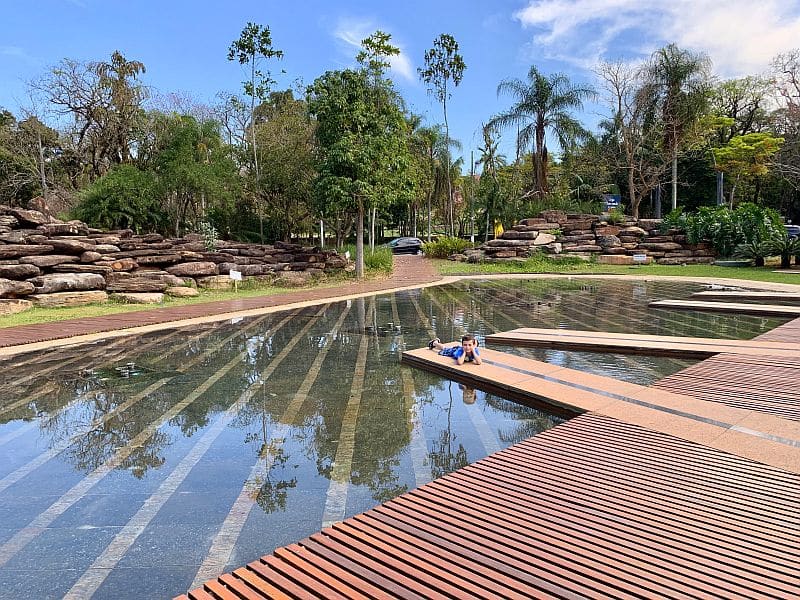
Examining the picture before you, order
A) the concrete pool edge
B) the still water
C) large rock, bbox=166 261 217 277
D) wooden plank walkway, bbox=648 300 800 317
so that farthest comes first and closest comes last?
large rock, bbox=166 261 217 277 → wooden plank walkway, bbox=648 300 800 317 → the concrete pool edge → the still water

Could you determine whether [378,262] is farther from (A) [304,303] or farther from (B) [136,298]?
(B) [136,298]

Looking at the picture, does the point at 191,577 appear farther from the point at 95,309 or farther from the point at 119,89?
Result: the point at 119,89

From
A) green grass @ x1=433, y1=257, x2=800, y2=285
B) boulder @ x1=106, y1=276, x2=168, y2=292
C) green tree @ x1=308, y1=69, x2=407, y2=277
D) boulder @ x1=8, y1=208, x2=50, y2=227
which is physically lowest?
green grass @ x1=433, y1=257, x2=800, y2=285

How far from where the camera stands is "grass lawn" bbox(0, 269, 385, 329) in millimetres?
11234

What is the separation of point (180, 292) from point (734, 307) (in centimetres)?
1307

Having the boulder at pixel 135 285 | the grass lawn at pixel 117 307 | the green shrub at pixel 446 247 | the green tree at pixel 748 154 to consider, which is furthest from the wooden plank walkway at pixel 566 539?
the green tree at pixel 748 154

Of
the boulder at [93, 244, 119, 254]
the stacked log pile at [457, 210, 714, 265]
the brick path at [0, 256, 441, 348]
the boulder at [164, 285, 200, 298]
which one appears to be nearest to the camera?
the brick path at [0, 256, 441, 348]

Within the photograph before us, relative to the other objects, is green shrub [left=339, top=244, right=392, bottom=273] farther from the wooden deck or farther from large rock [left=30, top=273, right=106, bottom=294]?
the wooden deck

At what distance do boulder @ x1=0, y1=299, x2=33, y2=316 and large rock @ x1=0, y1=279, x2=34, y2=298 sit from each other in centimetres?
34

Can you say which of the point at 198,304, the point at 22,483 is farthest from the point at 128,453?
the point at 198,304

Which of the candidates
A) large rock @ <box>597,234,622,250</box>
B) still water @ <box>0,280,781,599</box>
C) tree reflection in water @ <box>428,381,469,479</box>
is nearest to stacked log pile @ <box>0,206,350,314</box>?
still water @ <box>0,280,781,599</box>

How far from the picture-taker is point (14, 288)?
12555 millimetres

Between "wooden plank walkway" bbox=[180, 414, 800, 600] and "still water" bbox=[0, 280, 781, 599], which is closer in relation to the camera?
"wooden plank walkway" bbox=[180, 414, 800, 600]

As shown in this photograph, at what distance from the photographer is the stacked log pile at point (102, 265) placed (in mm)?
13086
